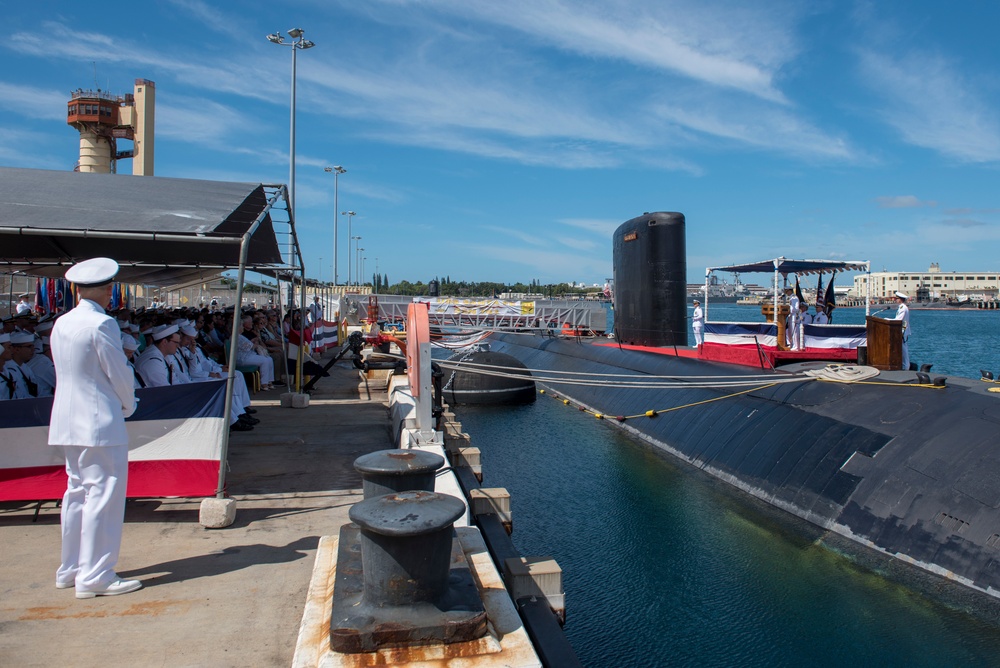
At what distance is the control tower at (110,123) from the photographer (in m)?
47.8

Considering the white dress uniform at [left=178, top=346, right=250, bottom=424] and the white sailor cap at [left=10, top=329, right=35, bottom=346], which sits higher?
the white sailor cap at [left=10, top=329, right=35, bottom=346]

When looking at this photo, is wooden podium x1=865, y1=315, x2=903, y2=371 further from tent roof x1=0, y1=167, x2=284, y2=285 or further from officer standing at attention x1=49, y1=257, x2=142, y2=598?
officer standing at attention x1=49, y1=257, x2=142, y2=598

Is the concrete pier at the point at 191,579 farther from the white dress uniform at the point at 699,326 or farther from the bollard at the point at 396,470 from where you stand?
the white dress uniform at the point at 699,326

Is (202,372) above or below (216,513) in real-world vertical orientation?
above

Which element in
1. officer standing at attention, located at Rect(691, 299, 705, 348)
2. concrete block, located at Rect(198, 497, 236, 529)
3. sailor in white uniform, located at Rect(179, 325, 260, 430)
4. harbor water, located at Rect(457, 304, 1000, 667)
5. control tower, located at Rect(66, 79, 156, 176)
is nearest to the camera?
concrete block, located at Rect(198, 497, 236, 529)

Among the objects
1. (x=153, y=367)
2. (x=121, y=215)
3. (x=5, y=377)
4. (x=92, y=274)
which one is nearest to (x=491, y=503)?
(x=153, y=367)

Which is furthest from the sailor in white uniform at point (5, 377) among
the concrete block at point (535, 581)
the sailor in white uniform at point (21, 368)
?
the concrete block at point (535, 581)

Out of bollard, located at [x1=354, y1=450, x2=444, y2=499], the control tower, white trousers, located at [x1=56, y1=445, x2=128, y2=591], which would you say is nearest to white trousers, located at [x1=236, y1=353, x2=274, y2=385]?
white trousers, located at [x1=56, y1=445, x2=128, y2=591]

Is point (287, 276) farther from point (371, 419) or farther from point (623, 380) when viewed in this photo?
point (623, 380)

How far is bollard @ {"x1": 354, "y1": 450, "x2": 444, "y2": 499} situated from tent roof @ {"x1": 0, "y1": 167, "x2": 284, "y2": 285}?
2416mm

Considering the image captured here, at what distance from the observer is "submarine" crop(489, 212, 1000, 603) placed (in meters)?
6.75

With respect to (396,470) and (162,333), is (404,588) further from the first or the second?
(162,333)

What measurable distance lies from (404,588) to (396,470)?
92 cm

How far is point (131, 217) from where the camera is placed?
552 cm
